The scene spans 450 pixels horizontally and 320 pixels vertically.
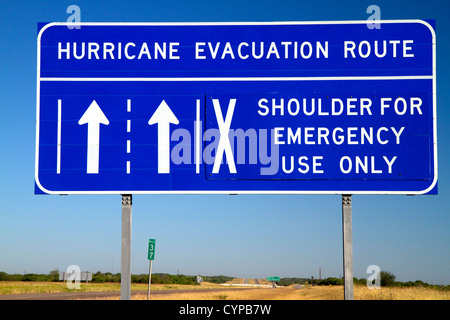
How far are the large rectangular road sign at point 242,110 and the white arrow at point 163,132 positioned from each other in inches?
0.7

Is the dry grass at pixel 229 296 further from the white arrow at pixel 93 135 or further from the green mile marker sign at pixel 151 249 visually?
the white arrow at pixel 93 135

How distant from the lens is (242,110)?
31.7ft

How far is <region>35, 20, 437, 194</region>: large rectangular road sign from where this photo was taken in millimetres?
9555

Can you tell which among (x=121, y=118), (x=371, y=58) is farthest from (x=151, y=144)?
(x=371, y=58)

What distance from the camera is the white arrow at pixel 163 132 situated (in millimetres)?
9648

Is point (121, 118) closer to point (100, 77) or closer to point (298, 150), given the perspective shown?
point (100, 77)

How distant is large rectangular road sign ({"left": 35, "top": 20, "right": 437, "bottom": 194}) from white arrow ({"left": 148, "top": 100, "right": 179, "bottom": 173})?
0.06 feet

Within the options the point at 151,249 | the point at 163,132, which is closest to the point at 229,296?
the point at 151,249

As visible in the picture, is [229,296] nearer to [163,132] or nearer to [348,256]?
[163,132]

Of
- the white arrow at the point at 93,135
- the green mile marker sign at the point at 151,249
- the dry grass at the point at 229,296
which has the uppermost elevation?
the white arrow at the point at 93,135

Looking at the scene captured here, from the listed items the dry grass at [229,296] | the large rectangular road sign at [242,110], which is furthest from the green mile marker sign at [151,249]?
the dry grass at [229,296]

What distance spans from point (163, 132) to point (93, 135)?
131cm

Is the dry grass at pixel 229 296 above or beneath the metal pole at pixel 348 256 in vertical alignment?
beneath
